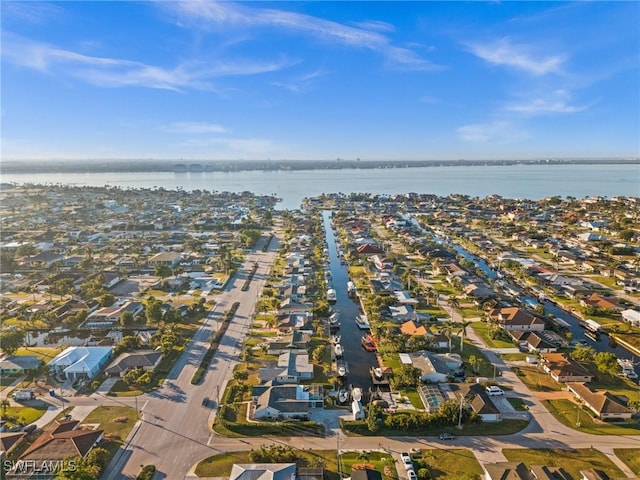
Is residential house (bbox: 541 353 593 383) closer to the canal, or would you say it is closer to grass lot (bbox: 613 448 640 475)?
grass lot (bbox: 613 448 640 475)

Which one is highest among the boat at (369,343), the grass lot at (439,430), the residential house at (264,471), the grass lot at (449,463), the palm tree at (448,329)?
the palm tree at (448,329)

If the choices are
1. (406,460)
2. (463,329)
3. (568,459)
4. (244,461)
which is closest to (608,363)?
(463,329)

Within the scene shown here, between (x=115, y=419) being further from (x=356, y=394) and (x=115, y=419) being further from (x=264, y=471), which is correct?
(x=356, y=394)

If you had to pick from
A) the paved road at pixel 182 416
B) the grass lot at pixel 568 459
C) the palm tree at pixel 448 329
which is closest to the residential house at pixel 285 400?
the paved road at pixel 182 416

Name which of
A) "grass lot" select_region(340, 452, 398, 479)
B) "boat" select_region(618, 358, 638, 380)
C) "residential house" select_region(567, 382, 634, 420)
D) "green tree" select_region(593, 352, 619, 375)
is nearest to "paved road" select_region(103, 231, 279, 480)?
"grass lot" select_region(340, 452, 398, 479)

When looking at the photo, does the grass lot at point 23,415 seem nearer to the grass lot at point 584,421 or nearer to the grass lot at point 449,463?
the grass lot at point 449,463
